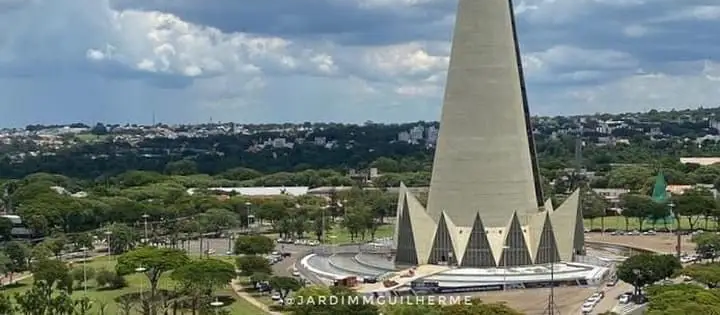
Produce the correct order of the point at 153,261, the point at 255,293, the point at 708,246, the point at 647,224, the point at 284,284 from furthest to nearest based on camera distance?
1. the point at 647,224
2. the point at 708,246
3. the point at 255,293
4. the point at 153,261
5. the point at 284,284

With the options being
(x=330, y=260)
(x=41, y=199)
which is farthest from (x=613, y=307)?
(x=41, y=199)

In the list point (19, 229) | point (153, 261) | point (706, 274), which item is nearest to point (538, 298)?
point (706, 274)

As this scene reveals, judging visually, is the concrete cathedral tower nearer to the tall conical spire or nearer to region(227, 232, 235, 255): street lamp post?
the tall conical spire

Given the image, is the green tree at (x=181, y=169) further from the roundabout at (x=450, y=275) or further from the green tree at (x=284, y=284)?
the green tree at (x=284, y=284)

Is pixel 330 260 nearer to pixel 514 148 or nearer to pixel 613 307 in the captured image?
pixel 514 148

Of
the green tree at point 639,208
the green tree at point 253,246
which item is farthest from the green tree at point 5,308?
the green tree at point 639,208

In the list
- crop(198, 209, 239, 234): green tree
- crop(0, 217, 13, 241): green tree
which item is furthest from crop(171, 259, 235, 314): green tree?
crop(0, 217, 13, 241): green tree

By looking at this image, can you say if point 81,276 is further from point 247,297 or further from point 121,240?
point 121,240
